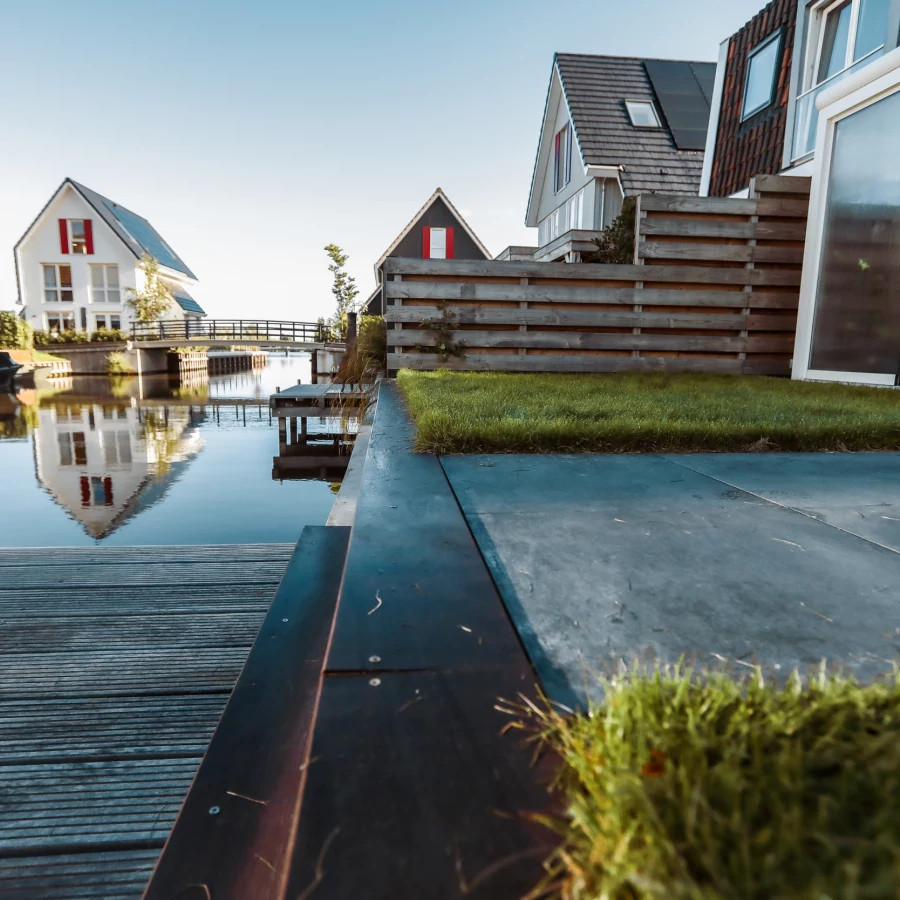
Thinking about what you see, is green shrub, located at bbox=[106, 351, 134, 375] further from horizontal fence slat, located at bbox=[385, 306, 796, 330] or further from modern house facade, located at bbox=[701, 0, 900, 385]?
modern house facade, located at bbox=[701, 0, 900, 385]

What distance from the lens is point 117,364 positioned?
93.6ft

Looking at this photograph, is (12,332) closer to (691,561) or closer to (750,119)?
(750,119)

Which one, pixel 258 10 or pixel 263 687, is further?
pixel 258 10

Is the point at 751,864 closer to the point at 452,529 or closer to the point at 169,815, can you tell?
the point at 452,529

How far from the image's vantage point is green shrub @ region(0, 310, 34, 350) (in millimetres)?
23781

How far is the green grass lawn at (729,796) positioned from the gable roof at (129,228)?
39.2 meters

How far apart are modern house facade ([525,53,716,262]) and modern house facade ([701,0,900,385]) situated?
5.10 m

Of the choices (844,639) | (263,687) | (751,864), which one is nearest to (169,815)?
(263,687)

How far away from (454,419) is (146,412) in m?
16.3

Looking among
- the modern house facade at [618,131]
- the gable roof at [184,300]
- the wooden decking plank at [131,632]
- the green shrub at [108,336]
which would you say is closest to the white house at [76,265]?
the gable roof at [184,300]

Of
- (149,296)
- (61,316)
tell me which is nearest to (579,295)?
(149,296)

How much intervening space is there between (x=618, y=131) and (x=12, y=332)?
957 inches

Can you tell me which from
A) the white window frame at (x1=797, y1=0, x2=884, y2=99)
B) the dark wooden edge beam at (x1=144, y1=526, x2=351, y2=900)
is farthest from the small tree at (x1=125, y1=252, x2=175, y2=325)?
the dark wooden edge beam at (x1=144, y1=526, x2=351, y2=900)

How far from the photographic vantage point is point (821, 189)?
7.38 m
